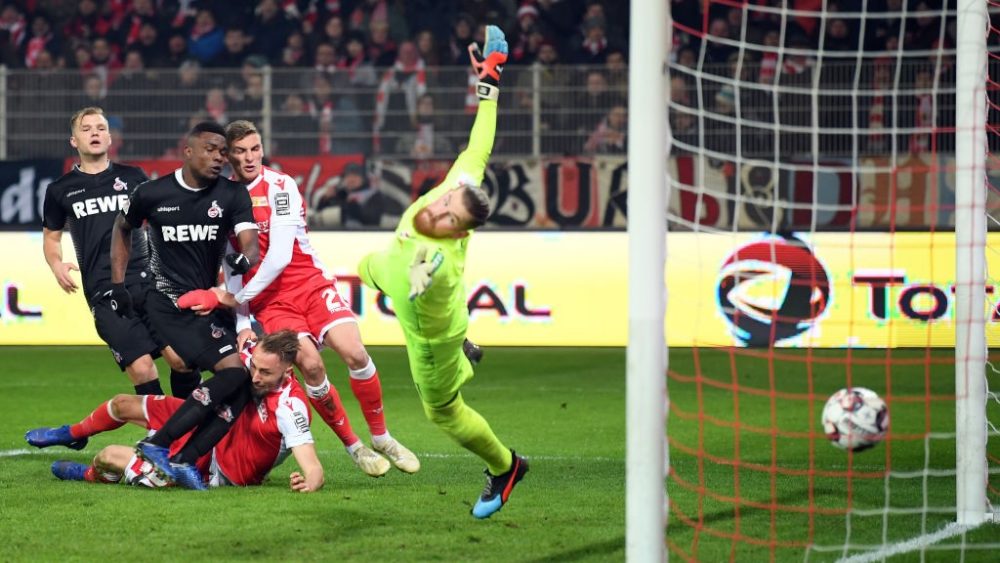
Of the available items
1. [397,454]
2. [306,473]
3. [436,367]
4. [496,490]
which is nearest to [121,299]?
[306,473]

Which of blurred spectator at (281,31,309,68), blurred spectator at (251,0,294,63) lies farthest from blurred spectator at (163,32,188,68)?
blurred spectator at (281,31,309,68)

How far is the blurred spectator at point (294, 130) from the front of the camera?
48.8 feet

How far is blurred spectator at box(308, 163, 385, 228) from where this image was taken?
578 inches

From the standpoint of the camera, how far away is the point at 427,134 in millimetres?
14953

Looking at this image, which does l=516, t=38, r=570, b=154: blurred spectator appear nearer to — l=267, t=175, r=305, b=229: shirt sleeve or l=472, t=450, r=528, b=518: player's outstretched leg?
l=267, t=175, r=305, b=229: shirt sleeve

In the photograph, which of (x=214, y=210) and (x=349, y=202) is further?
(x=349, y=202)

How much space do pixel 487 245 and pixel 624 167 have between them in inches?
69.8

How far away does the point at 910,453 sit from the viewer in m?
8.52

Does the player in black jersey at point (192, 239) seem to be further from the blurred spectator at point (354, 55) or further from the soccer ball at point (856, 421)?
the blurred spectator at point (354, 55)

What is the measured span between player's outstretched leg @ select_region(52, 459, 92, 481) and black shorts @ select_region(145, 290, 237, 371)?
28.6 inches

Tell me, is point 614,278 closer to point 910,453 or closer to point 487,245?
point 487,245

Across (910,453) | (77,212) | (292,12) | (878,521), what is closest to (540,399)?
(910,453)

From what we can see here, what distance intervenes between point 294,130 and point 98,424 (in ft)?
25.3

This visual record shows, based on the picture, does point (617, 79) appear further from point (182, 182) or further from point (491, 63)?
point (491, 63)
